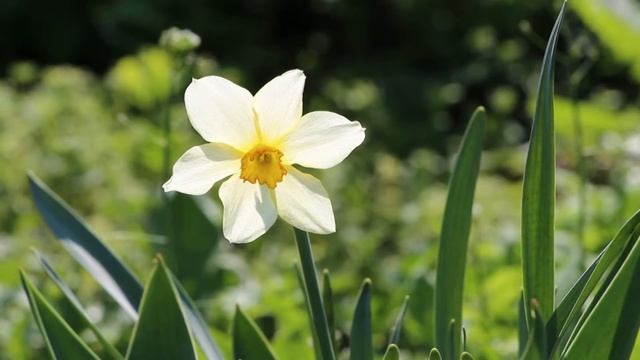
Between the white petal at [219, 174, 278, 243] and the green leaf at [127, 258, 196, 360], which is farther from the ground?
the white petal at [219, 174, 278, 243]

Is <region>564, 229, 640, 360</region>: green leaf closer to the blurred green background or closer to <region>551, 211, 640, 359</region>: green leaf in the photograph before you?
<region>551, 211, 640, 359</region>: green leaf

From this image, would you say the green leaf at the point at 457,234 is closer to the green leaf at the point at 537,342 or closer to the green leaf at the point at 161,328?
the green leaf at the point at 537,342

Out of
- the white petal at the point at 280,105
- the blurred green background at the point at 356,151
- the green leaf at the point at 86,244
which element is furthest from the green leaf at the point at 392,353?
the blurred green background at the point at 356,151

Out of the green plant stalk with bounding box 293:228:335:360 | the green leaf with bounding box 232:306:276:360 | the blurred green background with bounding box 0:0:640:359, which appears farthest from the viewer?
the blurred green background with bounding box 0:0:640:359

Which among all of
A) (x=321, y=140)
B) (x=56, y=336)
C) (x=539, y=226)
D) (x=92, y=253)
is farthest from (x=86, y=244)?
(x=539, y=226)

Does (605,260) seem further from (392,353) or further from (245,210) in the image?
(245,210)

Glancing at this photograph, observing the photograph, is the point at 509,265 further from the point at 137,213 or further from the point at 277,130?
the point at 277,130

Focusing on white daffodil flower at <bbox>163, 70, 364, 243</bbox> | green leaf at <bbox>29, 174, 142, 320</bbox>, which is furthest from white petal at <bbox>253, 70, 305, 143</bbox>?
green leaf at <bbox>29, 174, 142, 320</bbox>
